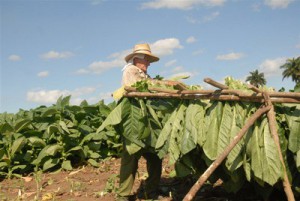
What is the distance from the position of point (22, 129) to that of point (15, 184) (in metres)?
0.92

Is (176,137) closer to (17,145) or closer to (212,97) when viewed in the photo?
(212,97)

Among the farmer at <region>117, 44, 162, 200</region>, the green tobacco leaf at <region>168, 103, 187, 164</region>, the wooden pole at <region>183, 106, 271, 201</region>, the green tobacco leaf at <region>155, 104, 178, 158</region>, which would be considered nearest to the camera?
the wooden pole at <region>183, 106, 271, 201</region>

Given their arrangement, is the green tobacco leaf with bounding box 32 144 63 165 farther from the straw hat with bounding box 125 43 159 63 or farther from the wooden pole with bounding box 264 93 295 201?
the wooden pole with bounding box 264 93 295 201

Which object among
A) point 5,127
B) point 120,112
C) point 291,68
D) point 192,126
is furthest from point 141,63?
point 291,68

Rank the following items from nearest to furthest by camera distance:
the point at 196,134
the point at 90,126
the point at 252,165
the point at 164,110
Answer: the point at 252,165 → the point at 196,134 → the point at 164,110 → the point at 90,126

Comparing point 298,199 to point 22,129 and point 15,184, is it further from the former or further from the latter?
point 22,129

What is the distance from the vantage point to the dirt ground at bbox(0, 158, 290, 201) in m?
4.29

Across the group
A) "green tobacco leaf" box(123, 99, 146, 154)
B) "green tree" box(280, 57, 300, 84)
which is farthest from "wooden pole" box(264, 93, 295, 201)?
"green tree" box(280, 57, 300, 84)

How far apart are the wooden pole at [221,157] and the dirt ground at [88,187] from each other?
1303 mm

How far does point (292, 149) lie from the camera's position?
2.91 meters

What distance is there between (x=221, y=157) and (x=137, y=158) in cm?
142

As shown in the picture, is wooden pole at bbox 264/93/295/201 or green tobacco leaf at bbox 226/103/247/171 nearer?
wooden pole at bbox 264/93/295/201

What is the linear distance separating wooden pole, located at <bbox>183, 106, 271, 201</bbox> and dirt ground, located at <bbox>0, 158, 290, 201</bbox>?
51.3 inches

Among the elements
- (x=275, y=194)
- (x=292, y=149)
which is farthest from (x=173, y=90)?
(x=275, y=194)
